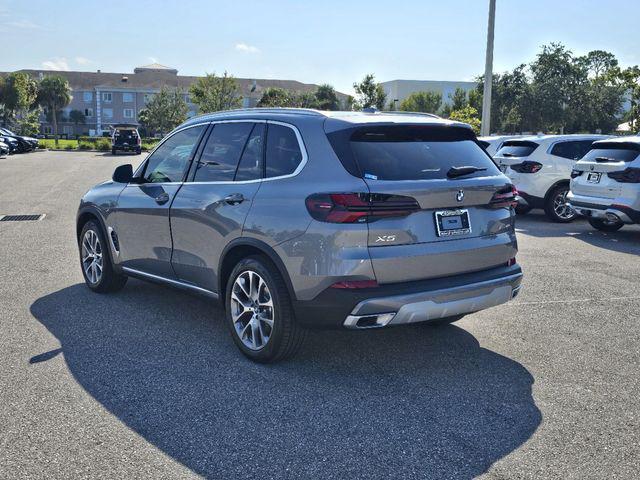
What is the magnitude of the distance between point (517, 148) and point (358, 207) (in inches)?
422

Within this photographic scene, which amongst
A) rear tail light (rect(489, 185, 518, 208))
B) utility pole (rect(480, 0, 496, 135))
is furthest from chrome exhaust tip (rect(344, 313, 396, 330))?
utility pole (rect(480, 0, 496, 135))

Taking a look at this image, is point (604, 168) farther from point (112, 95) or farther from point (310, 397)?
point (112, 95)

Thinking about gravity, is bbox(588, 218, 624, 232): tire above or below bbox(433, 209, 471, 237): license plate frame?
below

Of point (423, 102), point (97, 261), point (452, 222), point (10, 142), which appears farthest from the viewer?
point (423, 102)

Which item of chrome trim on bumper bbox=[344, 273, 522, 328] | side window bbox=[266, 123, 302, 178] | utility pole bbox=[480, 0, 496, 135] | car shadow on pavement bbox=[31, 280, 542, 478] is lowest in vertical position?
car shadow on pavement bbox=[31, 280, 542, 478]

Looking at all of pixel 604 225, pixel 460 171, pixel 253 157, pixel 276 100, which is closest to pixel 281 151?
pixel 253 157

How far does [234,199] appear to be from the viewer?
4828 millimetres

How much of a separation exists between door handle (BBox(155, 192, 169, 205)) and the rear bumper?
1.89 meters

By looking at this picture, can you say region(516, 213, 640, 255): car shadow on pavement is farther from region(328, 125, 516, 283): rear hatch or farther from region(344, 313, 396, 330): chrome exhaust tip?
region(344, 313, 396, 330): chrome exhaust tip

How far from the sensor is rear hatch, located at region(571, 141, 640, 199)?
10.6 meters

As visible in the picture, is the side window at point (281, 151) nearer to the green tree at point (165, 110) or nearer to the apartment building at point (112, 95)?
the green tree at point (165, 110)

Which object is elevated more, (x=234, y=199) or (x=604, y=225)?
(x=234, y=199)

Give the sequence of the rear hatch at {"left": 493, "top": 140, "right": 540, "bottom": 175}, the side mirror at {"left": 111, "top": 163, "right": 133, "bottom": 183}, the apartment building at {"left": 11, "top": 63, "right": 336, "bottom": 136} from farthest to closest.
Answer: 1. the apartment building at {"left": 11, "top": 63, "right": 336, "bottom": 136}
2. the rear hatch at {"left": 493, "top": 140, "right": 540, "bottom": 175}
3. the side mirror at {"left": 111, "top": 163, "right": 133, "bottom": 183}

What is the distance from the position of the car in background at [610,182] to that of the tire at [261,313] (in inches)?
304
